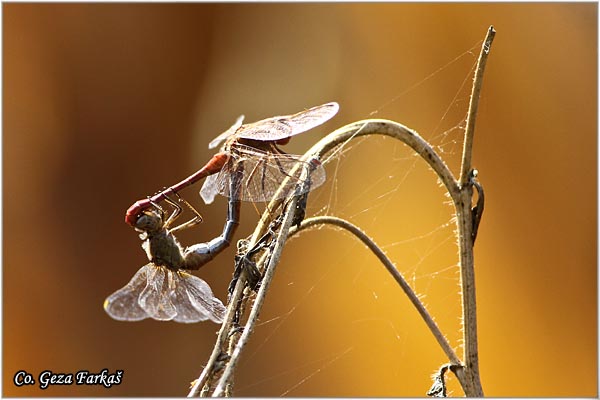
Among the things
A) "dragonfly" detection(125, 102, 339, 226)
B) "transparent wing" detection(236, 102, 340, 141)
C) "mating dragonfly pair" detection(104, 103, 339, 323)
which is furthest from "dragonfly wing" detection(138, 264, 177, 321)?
"transparent wing" detection(236, 102, 340, 141)

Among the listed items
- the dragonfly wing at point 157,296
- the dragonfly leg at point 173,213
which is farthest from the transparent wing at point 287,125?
the dragonfly wing at point 157,296

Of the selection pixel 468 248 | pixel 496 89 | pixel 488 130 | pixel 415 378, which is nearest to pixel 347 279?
pixel 415 378

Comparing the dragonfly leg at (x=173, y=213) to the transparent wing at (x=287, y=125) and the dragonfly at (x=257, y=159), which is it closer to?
the dragonfly at (x=257, y=159)

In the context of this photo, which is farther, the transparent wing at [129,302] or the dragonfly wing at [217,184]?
the dragonfly wing at [217,184]

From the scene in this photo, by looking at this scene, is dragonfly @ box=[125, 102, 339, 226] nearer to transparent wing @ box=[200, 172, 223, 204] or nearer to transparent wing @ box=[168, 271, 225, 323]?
transparent wing @ box=[200, 172, 223, 204]

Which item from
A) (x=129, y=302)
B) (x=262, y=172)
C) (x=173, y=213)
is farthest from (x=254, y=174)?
(x=129, y=302)

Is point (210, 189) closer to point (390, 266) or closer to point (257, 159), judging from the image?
point (257, 159)

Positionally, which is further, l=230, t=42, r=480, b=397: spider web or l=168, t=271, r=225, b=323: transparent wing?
l=230, t=42, r=480, b=397: spider web
